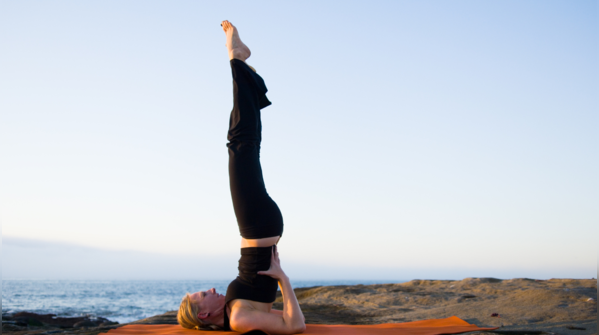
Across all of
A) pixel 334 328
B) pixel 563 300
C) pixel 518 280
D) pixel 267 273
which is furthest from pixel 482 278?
pixel 267 273

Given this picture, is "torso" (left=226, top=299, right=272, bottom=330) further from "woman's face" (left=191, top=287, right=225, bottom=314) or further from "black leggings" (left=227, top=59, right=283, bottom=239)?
"black leggings" (left=227, top=59, right=283, bottom=239)

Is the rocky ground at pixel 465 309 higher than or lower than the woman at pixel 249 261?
lower

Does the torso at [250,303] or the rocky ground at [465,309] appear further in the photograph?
the rocky ground at [465,309]

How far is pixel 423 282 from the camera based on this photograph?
1038 cm

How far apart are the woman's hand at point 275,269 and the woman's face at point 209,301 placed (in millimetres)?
500

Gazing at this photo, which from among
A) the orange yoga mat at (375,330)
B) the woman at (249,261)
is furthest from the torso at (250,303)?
the orange yoga mat at (375,330)

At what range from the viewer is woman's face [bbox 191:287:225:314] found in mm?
3670

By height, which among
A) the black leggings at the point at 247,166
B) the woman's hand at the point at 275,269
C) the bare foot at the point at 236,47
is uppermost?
the bare foot at the point at 236,47

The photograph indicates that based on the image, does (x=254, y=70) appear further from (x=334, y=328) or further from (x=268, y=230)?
(x=334, y=328)

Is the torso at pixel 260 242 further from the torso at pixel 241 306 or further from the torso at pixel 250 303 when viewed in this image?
the torso at pixel 241 306

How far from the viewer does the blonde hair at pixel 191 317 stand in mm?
3727

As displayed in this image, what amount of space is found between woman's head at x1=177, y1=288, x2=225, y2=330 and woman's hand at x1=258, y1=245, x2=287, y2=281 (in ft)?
1.71

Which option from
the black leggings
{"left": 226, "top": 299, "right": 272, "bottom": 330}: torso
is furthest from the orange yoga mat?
the black leggings

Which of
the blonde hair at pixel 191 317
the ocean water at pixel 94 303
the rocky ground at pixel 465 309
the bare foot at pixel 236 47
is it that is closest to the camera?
the blonde hair at pixel 191 317
